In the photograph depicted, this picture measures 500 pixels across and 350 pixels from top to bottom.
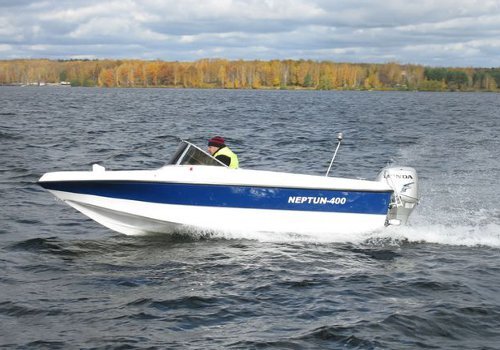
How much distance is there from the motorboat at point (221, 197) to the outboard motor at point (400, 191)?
263mm

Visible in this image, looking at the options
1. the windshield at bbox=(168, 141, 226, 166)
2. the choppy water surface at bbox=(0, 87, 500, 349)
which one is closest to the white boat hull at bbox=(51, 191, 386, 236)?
the choppy water surface at bbox=(0, 87, 500, 349)

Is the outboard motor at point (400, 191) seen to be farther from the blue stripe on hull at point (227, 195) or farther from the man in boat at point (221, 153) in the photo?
the man in boat at point (221, 153)

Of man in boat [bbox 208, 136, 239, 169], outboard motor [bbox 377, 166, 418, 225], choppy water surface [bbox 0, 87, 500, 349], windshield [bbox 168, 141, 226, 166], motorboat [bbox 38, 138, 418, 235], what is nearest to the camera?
choppy water surface [bbox 0, 87, 500, 349]

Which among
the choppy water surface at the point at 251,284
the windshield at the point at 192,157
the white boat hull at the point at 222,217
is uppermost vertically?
Result: the windshield at the point at 192,157

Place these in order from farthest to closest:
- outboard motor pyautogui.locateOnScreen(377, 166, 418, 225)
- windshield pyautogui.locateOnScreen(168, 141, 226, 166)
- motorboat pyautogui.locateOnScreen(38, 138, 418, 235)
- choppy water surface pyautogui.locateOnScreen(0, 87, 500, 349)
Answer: outboard motor pyautogui.locateOnScreen(377, 166, 418, 225) < windshield pyautogui.locateOnScreen(168, 141, 226, 166) < motorboat pyautogui.locateOnScreen(38, 138, 418, 235) < choppy water surface pyautogui.locateOnScreen(0, 87, 500, 349)

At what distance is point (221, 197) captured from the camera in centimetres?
1255

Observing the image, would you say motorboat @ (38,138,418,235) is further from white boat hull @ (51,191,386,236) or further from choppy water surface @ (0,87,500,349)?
choppy water surface @ (0,87,500,349)

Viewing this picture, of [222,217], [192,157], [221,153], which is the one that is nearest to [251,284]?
[222,217]

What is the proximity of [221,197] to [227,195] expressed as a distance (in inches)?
4.6

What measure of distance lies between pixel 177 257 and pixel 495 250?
5940mm

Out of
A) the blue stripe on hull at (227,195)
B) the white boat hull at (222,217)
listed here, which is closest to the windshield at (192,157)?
the blue stripe on hull at (227,195)

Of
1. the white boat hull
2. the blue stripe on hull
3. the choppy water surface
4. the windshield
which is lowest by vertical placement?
the choppy water surface

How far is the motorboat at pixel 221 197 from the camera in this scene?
12445 millimetres

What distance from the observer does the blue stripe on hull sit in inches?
491
